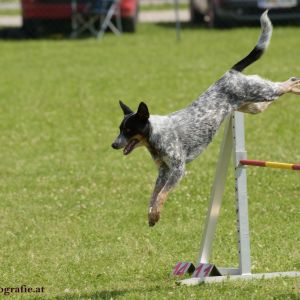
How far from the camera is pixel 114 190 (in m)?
10.5

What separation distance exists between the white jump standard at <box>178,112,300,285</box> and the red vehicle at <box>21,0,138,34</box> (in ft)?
58.0

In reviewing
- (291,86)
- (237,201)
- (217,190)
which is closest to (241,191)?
(237,201)

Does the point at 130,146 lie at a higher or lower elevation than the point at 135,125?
lower

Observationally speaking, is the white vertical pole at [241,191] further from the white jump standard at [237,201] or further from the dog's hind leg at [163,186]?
the dog's hind leg at [163,186]

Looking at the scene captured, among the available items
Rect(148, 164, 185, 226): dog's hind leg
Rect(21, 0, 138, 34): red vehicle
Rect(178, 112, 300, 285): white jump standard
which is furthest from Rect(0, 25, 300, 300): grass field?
Rect(21, 0, 138, 34): red vehicle

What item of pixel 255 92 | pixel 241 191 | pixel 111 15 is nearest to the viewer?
pixel 255 92

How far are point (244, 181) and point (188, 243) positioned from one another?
5.30ft

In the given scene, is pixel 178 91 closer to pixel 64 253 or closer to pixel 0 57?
pixel 0 57

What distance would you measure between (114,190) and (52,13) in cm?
1456

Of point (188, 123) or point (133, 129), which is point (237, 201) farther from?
point (133, 129)

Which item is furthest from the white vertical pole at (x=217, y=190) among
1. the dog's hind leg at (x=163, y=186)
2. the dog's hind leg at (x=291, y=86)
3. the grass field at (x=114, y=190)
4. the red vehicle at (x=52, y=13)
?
the red vehicle at (x=52, y=13)

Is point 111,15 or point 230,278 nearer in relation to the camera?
point 230,278

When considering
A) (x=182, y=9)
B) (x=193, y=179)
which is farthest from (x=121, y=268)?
(x=182, y=9)

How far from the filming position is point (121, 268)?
7582 mm
